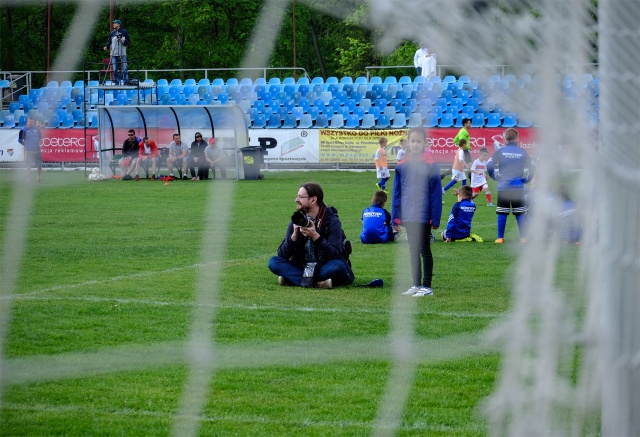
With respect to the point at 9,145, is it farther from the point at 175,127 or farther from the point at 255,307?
the point at 255,307

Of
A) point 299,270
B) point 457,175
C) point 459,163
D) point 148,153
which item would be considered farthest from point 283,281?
point 148,153

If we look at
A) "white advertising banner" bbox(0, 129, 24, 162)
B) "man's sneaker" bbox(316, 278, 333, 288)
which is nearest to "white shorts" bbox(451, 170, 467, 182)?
"man's sneaker" bbox(316, 278, 333, 288)

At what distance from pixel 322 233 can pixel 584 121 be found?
19.4 feet

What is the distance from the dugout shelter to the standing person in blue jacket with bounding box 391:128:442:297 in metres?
16.4

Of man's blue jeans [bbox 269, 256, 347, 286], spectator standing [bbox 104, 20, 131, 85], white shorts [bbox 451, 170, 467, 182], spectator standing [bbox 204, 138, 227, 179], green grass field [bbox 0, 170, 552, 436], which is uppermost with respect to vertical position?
spectator standing [bbox 104, 20, 131, 85]

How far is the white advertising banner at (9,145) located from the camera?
29062mm

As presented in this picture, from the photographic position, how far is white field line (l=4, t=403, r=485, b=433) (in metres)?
4.55

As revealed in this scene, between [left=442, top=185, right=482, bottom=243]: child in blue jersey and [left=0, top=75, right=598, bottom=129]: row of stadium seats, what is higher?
[left=0, top=75, right=598, bottom=129]: row of stadium seats

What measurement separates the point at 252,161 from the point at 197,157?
Result: 1.41 metres

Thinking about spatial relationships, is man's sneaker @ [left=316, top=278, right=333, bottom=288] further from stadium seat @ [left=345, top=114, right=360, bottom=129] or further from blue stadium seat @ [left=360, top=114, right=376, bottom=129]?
stadium seat @ [left=345, top=114, right=360, bottom=129]

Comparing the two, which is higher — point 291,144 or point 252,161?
point 291,144

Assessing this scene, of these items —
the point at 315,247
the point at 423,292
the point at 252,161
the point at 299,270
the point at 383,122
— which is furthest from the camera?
the point at 383,122

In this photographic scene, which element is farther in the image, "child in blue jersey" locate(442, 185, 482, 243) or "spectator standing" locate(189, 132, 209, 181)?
"spectator standing" locate(189, 132, 209, 181)

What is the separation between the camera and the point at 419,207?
26.1 ft
